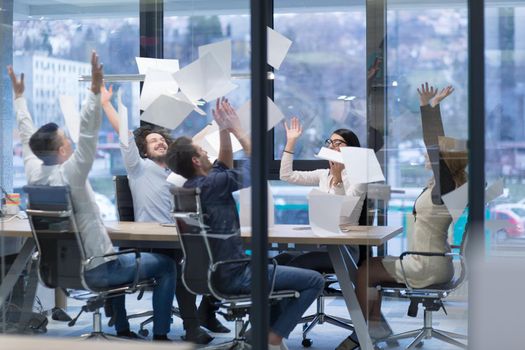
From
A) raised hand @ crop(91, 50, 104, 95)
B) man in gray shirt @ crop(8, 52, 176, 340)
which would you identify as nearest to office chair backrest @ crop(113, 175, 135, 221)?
man in gray shirt @ crop(8, 52, 176, 340)

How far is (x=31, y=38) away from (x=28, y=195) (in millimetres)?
841

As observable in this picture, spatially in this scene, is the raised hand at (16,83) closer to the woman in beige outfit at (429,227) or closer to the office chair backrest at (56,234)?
the office chair backrest at (56,234)

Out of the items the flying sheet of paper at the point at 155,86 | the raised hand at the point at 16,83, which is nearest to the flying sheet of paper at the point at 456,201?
the flying sheet of paper at the point at 155,86

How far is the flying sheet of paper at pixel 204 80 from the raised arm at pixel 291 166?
0.64 meters

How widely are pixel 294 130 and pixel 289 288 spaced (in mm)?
960

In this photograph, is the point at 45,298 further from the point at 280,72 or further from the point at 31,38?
the point at 280,72

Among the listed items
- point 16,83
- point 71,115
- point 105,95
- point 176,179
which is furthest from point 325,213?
point 16,83

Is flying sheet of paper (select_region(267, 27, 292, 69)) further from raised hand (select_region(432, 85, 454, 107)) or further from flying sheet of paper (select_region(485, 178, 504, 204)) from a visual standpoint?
flying sheet of paper (select_region(485, 178, 504, 204))

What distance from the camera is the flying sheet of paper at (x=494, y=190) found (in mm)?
4749

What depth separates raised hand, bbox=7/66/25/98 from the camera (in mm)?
5238

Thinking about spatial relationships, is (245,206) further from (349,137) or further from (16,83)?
(16,83)

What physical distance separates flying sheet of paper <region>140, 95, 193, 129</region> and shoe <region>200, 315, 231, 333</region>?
40.5 inches

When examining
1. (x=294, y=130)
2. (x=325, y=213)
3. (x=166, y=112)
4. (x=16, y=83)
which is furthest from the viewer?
(x=294, y=130)

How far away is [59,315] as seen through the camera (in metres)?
5.18
